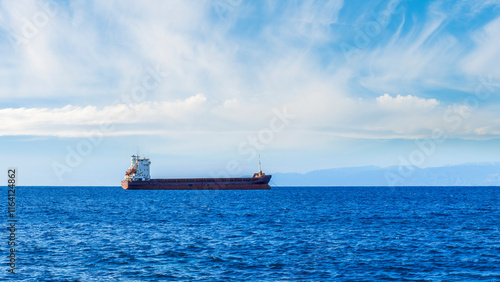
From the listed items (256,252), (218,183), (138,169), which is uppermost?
(138,169)

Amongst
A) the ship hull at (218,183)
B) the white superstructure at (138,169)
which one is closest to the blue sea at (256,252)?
the ship hull at (218,183)

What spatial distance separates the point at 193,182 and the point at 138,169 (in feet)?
90.3

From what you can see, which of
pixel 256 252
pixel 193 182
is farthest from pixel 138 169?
pixel 256 252

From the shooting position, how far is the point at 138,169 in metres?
160

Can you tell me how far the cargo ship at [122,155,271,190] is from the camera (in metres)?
146

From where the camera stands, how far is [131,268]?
83.5 feet

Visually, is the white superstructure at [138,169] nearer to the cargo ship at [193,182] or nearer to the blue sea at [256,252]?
the cargo ship at [193,182]

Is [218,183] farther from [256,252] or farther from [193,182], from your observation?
[256,252]

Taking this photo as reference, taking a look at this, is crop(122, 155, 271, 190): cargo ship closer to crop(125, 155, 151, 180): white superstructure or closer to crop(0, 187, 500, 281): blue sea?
crop(125, 155, 151, 180): white superstructure

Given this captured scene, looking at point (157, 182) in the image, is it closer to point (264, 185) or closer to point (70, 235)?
point (264, 185)

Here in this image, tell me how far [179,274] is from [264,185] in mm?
125460

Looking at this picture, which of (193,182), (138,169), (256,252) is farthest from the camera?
(138,169)

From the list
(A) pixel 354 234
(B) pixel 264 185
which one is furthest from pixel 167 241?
(B) pixel 264 185

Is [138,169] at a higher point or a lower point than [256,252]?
higher
